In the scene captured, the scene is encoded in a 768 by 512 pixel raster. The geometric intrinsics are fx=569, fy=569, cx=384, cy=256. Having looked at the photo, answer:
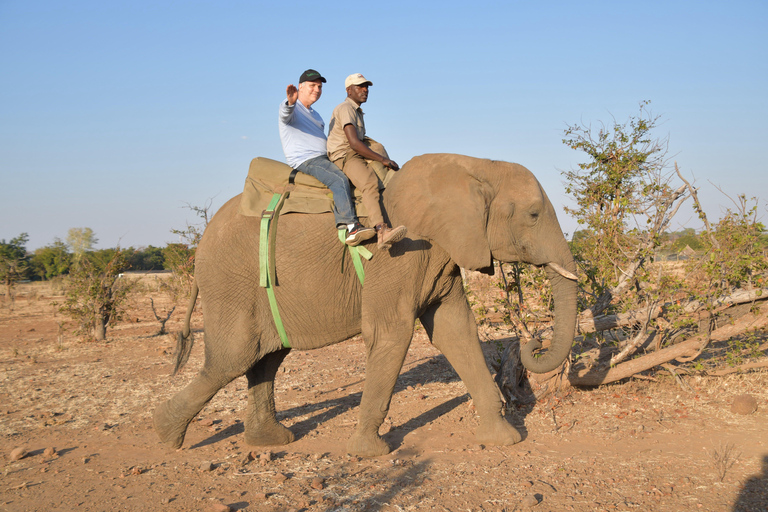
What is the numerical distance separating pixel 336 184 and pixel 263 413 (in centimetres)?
260

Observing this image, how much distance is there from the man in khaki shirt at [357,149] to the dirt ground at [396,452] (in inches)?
84.1

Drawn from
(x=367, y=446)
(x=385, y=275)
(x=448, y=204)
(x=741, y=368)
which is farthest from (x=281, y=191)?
(x=741, y=368)

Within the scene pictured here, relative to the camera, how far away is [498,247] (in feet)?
17.7

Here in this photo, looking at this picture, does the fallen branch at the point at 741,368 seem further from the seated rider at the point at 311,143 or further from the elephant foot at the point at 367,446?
the seated rider at the point at 311,143

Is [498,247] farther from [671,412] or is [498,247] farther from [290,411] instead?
[290,411]

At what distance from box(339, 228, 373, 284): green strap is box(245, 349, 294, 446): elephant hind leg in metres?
1.27

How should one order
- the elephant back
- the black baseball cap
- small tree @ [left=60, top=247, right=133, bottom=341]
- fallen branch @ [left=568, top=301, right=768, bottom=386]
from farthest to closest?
small tree @ [left=60, top=247, right=133, bottom=341]
fallen branch @ [left=568, top=301, right=768, bottom=386]
the black baseball cap
the elephant back

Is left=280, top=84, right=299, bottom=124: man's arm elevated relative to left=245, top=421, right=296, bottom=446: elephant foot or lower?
elevated

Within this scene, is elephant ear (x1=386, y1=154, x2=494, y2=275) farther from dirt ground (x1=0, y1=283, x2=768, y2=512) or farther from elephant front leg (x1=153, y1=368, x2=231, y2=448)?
elephant front leg (x1=153, y1=368, x2=231, y2=448)

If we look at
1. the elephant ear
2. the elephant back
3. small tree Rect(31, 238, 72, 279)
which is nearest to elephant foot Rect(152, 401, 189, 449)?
the elephant back

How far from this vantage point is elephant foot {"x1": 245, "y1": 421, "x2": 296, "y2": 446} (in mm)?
6016

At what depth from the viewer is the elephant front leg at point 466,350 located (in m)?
5.83

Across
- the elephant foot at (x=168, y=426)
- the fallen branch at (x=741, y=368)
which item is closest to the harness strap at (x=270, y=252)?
the elephant foot at (x=168, y=426)

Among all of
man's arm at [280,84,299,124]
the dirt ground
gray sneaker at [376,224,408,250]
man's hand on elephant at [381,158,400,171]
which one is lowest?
the dirt ground
